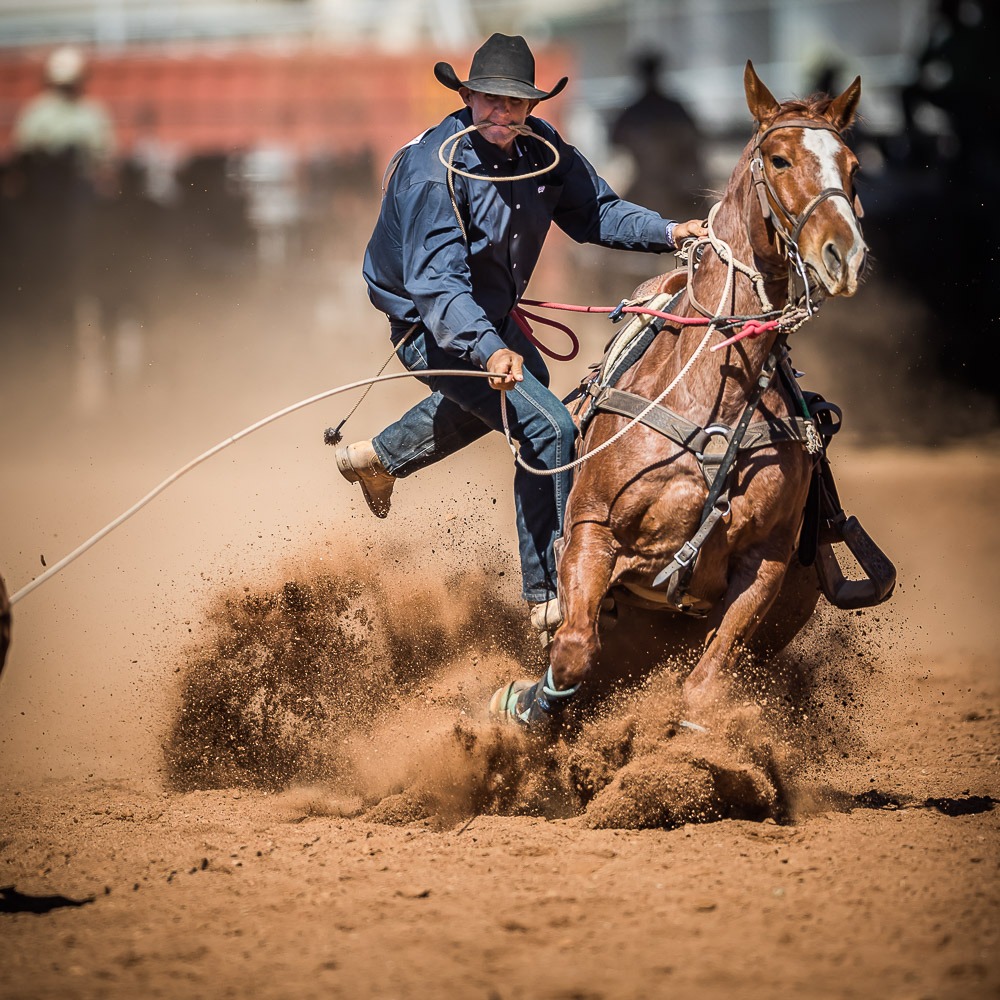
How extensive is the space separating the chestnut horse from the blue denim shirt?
61 cm

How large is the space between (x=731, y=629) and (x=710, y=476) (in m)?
0.54

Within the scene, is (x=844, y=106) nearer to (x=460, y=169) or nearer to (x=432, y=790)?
(x=460, y=169)

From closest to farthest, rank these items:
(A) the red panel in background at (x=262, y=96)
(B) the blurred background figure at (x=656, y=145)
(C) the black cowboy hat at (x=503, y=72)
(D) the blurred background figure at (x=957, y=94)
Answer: (C) the black cowboy hat at (x=503, y=72) → (D) the blurred background figure at (x=957, y=94) → (B) the blurred background figure at (x=656, y=145) → (A) the red panel in background at (x=262, y=96)

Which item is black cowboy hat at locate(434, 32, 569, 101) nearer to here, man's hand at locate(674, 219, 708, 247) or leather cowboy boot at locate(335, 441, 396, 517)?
man's hand at locate(674, 219, 708, 247)

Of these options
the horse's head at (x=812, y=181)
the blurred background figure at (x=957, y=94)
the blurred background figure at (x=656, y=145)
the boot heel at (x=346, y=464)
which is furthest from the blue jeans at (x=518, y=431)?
the blurred background figure at (x=957, y=94)

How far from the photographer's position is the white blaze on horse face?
366 centimetres

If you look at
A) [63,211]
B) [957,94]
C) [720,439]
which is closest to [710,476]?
[720,439]

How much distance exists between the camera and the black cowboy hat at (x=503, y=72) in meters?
4.42

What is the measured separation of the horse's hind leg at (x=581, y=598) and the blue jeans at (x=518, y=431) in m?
0.29

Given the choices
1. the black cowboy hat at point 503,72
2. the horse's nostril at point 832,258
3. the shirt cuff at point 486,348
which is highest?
the black cowboy hat at point 503,72

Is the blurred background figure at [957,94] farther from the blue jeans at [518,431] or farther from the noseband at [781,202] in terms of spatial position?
the noseband at [781,202]

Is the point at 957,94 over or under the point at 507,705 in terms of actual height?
over

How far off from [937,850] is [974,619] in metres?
4.21

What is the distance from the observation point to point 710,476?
4.19 metres
